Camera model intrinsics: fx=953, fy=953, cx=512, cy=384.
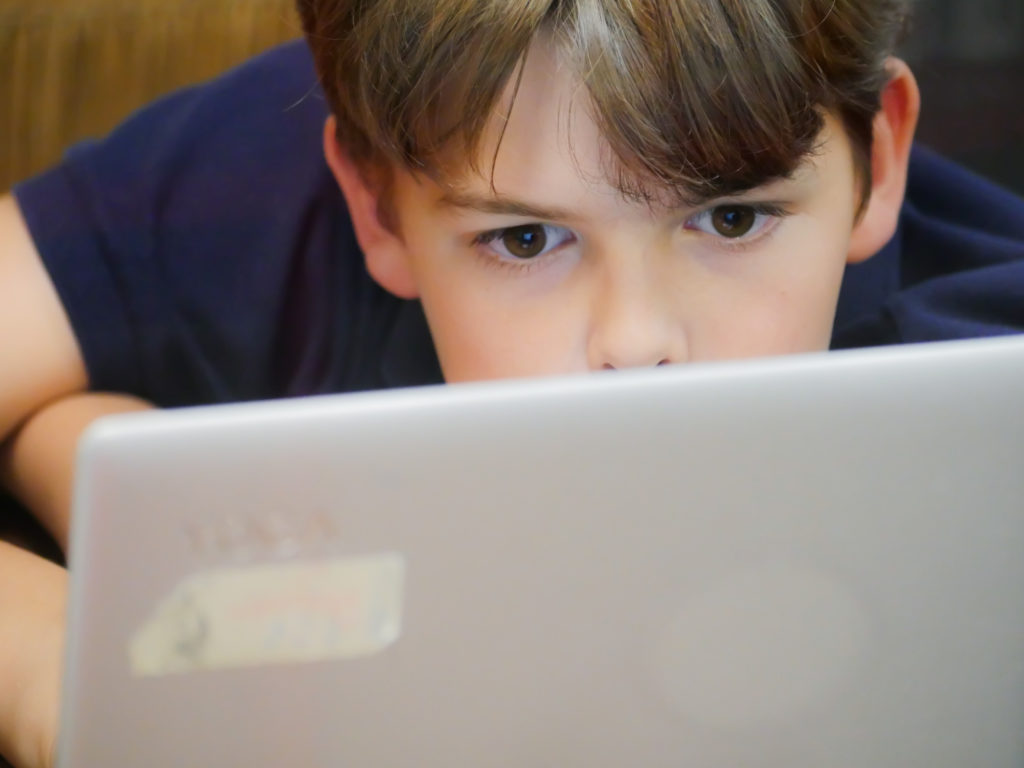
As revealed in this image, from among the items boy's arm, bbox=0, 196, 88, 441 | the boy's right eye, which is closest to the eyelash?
the boy's right eye

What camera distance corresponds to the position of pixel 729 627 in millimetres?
343

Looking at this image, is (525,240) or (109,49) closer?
(525,240)

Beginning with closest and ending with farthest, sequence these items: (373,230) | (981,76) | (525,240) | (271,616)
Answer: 1. (271,616)
2. (525,240)
3. (373,230)
4. (981,76)

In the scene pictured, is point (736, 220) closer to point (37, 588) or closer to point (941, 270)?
point (941, 270)

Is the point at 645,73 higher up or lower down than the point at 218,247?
higher up

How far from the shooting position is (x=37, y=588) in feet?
1.99

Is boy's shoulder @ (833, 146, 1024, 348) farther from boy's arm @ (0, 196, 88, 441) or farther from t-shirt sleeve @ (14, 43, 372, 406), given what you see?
boy's arm @ (0, 196, 88, 441)

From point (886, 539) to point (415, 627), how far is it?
17 cm

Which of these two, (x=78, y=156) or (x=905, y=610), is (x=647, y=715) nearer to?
(x=905, y=610)

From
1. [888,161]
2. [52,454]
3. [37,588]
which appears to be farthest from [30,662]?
[888,161]

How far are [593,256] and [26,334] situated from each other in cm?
47

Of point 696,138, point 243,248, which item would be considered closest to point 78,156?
point 243,248

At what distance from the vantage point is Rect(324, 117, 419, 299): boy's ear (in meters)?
0.69

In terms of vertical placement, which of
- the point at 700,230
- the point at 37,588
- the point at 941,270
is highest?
the point at 700,230
